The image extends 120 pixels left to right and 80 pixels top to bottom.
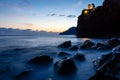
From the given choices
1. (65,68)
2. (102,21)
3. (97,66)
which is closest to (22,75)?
(65,68)

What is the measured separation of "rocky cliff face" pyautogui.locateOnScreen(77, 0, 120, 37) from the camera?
241ft

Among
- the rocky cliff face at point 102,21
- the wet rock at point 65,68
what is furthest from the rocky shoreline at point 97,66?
the rocky cliff face at point 102,21

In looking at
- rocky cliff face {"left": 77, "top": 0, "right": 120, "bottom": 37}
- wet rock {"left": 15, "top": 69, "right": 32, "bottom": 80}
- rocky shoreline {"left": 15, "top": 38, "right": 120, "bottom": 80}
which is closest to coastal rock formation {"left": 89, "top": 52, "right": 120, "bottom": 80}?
rocky shoreline {"left": 15, "top": 38, "right": 120, "bottom": 80}

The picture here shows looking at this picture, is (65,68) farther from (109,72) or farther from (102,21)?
(102,21)

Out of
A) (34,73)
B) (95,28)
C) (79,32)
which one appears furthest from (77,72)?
(79,32)

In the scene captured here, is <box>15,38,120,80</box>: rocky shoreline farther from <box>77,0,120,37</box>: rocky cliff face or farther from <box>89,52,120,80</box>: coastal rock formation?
<box>77,0,120,37</box>: rocky cliff face

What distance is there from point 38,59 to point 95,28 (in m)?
73.0

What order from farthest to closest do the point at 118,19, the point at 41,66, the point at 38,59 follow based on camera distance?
the point at 118,19
the point at 38,59
the point at 41,66

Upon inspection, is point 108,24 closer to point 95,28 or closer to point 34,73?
point 95,28

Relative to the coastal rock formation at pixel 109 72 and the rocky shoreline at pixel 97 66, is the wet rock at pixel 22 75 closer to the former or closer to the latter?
the rocky shoreline at pixel 97 66

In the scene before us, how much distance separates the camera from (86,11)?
92.6 m

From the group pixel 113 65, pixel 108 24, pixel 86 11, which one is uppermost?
pixel 86 11

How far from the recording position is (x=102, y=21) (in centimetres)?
7894

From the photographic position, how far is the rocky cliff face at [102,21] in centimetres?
7331
